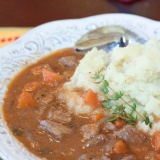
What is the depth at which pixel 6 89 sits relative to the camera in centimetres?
487

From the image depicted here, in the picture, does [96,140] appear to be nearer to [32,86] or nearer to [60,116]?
[60,116]

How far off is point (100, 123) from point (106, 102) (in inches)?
10.6

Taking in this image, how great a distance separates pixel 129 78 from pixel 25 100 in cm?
117

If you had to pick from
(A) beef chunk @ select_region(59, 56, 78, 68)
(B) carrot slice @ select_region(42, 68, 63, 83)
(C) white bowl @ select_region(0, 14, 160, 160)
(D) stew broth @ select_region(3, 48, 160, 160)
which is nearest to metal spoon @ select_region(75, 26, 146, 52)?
(C) white bowl @ select_region(0, 14, 160, 160)

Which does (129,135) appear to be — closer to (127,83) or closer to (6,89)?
(127,83)

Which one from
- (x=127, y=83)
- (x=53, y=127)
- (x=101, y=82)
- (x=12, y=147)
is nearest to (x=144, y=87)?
(x=127, y=83)

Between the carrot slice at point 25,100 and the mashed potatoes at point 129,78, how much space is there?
366 millimetres

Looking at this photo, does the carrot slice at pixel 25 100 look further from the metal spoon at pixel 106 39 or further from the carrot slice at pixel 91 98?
the metal spoon at pixel 106 39

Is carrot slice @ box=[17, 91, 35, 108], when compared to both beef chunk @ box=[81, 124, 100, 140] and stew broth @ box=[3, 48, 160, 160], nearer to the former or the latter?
stew broth @ box=[3, 48, 160, 160]

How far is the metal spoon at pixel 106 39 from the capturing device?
5.64m

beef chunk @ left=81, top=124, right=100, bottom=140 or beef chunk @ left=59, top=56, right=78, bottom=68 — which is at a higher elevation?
beef chunk @ left=81, top=124, right=100, bottom=140

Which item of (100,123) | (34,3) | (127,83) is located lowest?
(34,3)

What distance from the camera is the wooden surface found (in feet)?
22.5

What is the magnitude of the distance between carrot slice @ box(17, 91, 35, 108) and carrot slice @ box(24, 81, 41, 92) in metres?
0.17
